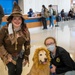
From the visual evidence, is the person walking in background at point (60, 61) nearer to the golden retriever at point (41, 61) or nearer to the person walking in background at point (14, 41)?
the golden retriever at point (41, 61)

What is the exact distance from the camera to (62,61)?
108 inches

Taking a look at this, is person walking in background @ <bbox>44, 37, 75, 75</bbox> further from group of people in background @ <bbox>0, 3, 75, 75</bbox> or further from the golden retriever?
the golden retriever

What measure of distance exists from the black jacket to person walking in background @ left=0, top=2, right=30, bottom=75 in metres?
0.49

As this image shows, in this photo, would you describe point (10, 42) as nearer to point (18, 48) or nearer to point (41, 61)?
point (18, 48)

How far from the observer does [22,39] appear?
2.88 m

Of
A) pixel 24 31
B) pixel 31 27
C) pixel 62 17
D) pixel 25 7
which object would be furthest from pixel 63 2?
pixel 24 31

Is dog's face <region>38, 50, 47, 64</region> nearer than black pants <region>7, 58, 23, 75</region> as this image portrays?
Yes

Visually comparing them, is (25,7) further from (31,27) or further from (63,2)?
(63,2)

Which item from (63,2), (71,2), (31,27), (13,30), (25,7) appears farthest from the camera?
(71,2)

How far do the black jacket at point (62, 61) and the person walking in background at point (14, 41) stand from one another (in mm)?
494

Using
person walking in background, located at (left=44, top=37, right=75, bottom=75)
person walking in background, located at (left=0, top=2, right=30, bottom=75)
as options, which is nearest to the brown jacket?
person walking in background, located at (left=0, top=2, right=30, bottom=75)

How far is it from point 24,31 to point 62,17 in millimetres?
17884

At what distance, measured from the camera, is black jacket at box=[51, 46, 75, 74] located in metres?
2.70

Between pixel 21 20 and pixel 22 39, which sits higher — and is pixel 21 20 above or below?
above
